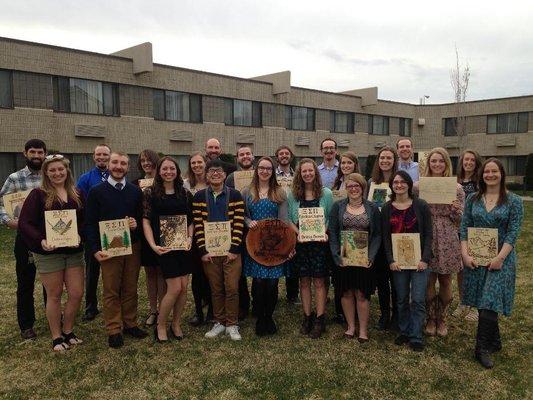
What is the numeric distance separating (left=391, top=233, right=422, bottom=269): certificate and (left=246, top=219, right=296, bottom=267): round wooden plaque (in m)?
1.09

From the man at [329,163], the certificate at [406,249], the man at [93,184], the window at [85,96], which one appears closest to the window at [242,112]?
the window at [85,96]

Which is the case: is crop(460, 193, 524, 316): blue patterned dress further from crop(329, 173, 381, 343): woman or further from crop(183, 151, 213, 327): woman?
crop(183, 151, 213, 327): woman

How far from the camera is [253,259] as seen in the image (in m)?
4.89

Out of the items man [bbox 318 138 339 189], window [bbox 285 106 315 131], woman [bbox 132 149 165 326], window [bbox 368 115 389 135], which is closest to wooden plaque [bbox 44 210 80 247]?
Result: woman [bbox 132 149 165 326]

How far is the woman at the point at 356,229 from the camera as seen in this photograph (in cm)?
460

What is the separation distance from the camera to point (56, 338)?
15.4 feet

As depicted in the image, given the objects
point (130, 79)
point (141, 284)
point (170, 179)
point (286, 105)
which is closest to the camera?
point (170, 179)

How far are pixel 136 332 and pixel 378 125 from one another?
3215 centimetres

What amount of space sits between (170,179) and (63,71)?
1610 centimetres

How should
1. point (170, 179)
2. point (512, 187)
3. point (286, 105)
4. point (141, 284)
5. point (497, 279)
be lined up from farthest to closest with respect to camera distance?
point (512, 187), point (286, 105), point (141, 284), point (170, 179), point (497, 279)

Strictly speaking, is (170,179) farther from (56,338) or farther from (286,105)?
(286,105)

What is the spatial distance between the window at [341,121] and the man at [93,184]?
2644 cm

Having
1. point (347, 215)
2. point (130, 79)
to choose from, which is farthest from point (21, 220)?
point (130, 79)

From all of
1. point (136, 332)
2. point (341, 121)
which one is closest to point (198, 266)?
point (136, 332)
